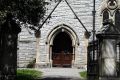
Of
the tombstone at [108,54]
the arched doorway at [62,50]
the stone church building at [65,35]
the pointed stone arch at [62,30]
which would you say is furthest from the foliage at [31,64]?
the tombstone at [108,54]

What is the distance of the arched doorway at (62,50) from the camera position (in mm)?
34594

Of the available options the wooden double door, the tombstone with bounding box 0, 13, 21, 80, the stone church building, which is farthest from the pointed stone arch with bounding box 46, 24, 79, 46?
the tombstone with bounding box 0, 13, 21, 80

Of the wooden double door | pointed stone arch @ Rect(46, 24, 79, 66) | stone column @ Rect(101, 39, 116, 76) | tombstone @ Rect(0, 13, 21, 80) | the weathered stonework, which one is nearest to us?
stone column @ Rect(101, 39, 116, 76)

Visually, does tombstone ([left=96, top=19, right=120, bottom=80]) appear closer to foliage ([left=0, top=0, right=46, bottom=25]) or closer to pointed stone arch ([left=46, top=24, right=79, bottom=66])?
foliage ([left=0, top=0, right=46, bottom=25])

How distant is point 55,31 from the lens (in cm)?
3403

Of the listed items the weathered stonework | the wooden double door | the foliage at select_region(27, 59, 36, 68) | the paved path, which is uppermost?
the weathered stonework

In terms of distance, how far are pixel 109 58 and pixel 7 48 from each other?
425 centimetres

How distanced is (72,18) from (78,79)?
13046 millimetres

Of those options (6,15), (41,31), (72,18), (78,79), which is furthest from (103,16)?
(6,15)

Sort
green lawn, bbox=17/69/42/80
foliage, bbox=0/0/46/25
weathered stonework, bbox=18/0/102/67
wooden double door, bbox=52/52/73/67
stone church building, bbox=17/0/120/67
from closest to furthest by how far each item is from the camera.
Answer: foliage, bbox=0/0/46/25 → green lawn, bbox=17/69/42/80 → weathered stonework, bbox=18/0/102/67 → stone church building, bbox=17/0/120/67 → wooden double door, bbox=52/52/73/67

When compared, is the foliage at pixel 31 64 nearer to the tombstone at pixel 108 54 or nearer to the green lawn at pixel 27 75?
the green lawn at pixel 27 75

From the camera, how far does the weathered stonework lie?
1321 inches

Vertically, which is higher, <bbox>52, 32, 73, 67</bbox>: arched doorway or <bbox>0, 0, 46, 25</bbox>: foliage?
<bbox>0, 0, 46, 25</bbox>: foliage

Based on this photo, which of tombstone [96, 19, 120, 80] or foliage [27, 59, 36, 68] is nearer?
tombstone [96, 19, 120, 80]
